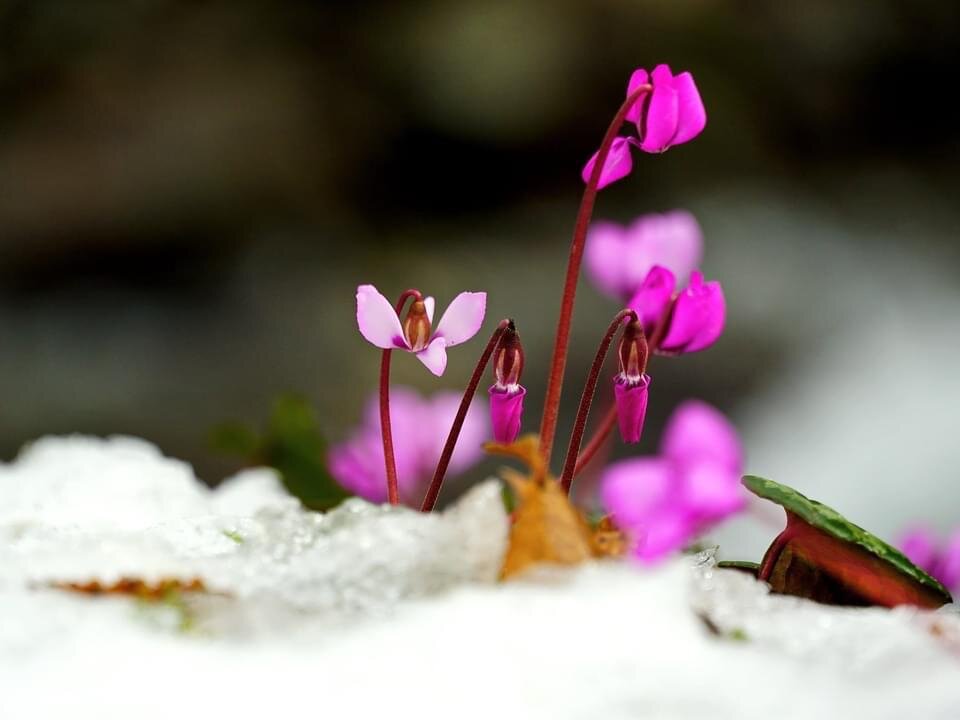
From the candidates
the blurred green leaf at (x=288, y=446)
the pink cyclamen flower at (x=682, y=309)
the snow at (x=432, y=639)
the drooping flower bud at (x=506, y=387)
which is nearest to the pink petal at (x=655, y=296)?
the pink cyclamen flower at (x=682, y=309)

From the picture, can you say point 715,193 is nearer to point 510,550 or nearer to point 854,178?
point 854,178

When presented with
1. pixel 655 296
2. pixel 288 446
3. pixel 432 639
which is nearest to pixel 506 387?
pixel 655 296

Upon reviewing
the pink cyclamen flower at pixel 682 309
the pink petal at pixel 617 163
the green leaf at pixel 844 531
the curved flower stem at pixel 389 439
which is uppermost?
the pink petal at pixel 617 163

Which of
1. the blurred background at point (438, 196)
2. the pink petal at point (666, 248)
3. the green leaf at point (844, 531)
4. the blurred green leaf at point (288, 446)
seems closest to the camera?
the green leaf at point (844, 531)

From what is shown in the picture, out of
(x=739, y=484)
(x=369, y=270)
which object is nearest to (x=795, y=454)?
(x=369, y=270)

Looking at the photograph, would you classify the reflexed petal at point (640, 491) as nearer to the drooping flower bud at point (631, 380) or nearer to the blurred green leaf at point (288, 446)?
the drooping flower bud at point (631, 380)
